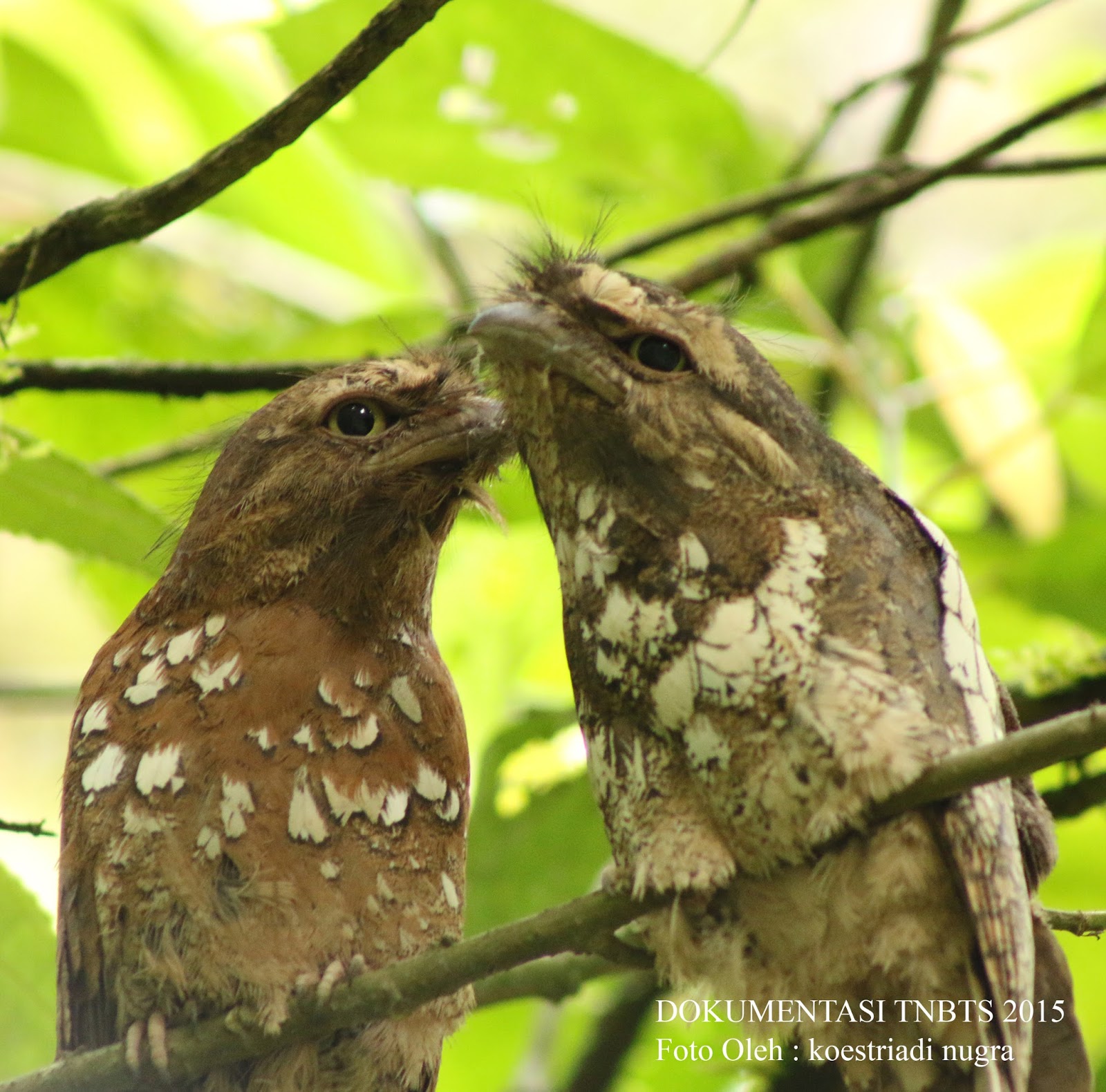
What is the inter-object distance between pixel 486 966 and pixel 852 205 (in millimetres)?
2249

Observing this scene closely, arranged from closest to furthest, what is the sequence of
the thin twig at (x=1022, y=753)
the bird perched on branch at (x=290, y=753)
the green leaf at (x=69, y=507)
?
1. the thin twig at (x=1022, y=753)
2. the green leaf at (x=69, y=507)
3. the bird perched on branch at (x=290, y=753)

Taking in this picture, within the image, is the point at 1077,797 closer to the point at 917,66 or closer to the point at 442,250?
the point at 917,66

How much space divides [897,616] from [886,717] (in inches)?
8.8

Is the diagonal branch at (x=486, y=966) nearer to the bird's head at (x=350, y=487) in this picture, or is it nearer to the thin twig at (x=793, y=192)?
the bird's head at (x=350, y=487)

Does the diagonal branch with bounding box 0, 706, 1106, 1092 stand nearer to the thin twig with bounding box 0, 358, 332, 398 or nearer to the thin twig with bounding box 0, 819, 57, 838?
the thin twig with bounding box 0, 819, 57, 838

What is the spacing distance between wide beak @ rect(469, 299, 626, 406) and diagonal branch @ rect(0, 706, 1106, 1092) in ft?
2.56

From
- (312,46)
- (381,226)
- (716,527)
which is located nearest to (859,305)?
(381,226)

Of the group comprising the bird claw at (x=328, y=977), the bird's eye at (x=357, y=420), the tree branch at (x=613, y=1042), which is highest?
the bird's eye at (x=357, y=420)

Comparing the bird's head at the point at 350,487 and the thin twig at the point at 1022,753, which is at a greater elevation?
the bird's head at the point at 350,487

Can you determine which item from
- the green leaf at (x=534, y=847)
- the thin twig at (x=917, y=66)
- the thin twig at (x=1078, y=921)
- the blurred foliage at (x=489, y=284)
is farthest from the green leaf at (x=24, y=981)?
the thin twig at (x=917, y=66)

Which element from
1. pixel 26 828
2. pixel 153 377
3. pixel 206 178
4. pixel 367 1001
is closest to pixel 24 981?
pixel 26 828

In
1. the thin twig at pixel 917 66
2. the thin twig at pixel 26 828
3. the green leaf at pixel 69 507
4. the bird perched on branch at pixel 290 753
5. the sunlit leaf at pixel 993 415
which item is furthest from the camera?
the sunlit leaf at pixel 993 415

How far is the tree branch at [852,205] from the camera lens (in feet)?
11.1

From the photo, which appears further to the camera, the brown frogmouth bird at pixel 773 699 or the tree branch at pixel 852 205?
the tree branch at pixel 852 205
